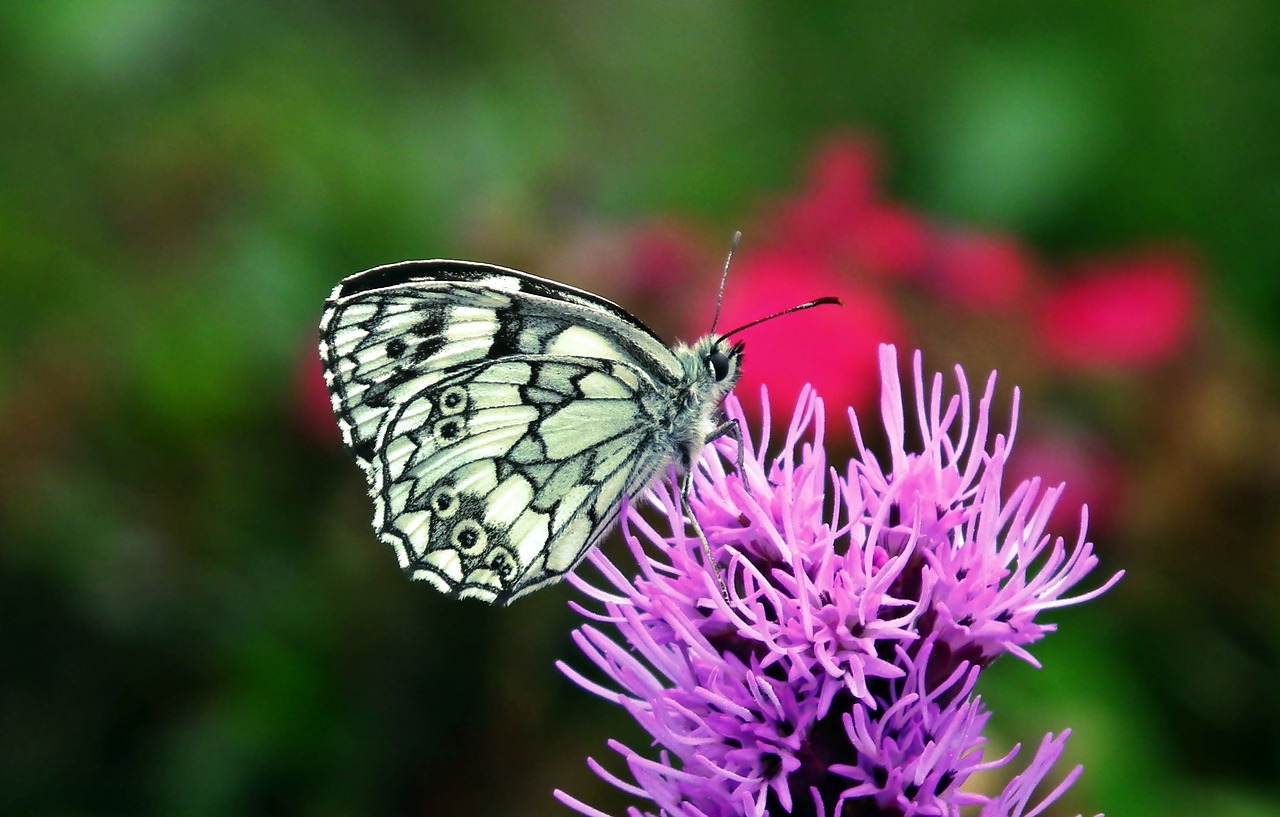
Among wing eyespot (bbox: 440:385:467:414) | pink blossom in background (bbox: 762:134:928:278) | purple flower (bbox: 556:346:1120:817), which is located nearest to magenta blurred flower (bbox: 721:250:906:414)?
pink blossom in background (bbox: 762:134:928:278)

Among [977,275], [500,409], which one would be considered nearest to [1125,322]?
[977,275]

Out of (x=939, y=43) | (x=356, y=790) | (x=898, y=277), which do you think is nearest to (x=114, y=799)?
(x=356, y=790)

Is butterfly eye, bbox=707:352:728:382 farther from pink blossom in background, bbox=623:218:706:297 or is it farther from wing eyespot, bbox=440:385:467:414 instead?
pink blossom in background, bbox=623:218:706:297

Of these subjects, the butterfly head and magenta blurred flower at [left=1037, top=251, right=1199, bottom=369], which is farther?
magenta blurred flower at [left=1037, top=251, right=1199, bottom=369]

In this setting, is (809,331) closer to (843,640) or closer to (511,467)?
(511,467)

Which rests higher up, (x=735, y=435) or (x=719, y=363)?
(x=719, y=363)

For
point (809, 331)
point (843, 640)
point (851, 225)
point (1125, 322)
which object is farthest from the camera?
point (851, 225)

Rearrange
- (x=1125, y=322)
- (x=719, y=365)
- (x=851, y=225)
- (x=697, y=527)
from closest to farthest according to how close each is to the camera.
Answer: (x=697, y=527) < (x=719, y=365) < (x=1125, y=322) < (x=851, y=225)
